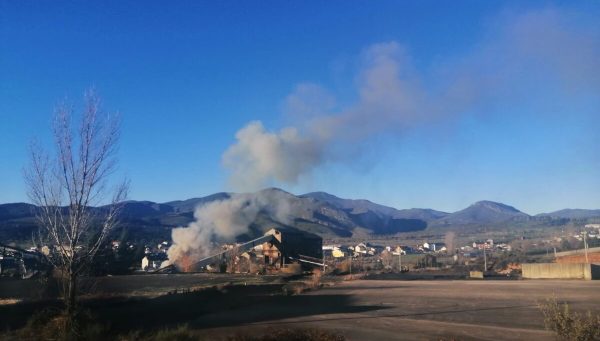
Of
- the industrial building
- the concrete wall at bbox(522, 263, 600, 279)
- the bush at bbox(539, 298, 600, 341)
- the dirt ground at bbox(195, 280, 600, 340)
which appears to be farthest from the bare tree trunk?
the industrial building

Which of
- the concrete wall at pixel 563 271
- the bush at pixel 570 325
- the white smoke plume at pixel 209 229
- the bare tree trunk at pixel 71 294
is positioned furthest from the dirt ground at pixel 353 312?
the white smoke plume at pixel 209 229

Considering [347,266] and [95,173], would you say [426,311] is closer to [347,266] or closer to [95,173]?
[95,173]

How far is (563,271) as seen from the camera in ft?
157

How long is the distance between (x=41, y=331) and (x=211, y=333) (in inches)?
251

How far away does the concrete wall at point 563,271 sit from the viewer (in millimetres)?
45062

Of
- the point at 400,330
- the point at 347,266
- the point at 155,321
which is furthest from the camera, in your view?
the point at 347,266

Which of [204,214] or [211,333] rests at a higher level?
[204,214]

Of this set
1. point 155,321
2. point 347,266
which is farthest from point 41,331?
point 347,266

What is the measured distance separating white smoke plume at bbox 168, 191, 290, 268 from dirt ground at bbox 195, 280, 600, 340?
5036cm

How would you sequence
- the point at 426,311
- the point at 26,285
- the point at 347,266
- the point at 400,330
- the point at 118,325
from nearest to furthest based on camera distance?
the point at 400,330
the point at 118,325
the point at 426,311
the point at 26,285
the point at 347,266

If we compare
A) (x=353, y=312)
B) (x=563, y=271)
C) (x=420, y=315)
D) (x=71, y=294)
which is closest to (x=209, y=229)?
(x=563, y=271)

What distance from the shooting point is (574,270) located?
153 feet

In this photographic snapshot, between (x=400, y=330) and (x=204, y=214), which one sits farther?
(x=204, y=214)

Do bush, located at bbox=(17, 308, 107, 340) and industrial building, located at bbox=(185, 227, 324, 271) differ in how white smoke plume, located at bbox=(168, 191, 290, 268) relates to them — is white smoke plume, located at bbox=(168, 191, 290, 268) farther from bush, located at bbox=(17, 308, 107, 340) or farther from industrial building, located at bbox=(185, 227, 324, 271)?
bush, located at bbox=(17, 308, 107, 340)
